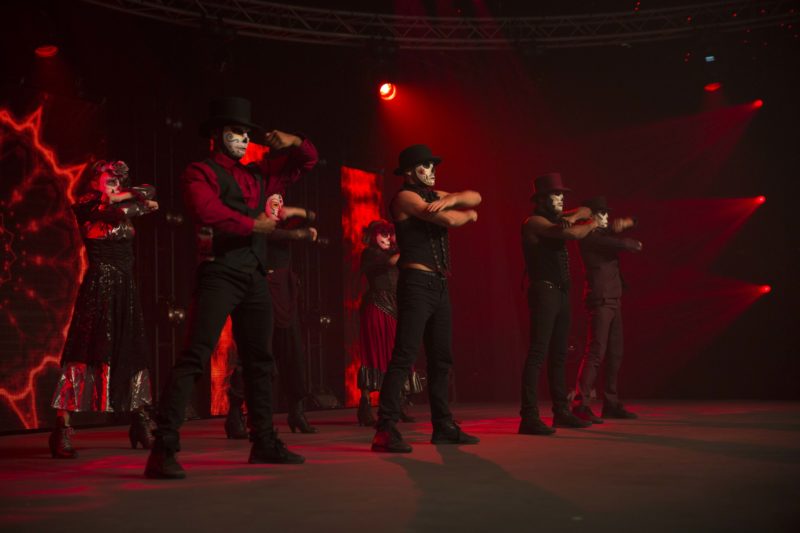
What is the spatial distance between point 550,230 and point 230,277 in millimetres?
2744

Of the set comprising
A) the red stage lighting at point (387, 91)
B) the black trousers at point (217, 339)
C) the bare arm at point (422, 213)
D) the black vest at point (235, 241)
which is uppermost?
the red stage lighting at point (387, 91)

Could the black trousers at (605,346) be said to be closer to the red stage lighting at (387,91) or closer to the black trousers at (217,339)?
the black trousers at (217,339)

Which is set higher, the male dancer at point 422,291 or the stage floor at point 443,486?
the male dancer at point 422,291

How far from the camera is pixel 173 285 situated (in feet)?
28.7

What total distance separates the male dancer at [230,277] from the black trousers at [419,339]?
83cm

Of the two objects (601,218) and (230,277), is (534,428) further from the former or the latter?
(230,277)

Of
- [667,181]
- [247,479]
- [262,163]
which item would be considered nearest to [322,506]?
[247,479]

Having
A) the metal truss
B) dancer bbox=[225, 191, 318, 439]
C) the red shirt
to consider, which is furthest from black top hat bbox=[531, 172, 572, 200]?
the metal truss

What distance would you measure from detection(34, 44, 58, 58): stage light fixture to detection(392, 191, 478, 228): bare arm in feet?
13.3

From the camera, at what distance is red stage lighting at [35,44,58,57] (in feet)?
25.6

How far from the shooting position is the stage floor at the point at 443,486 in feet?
9.55

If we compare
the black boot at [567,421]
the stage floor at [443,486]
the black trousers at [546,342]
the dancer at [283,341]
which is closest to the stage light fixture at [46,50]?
the dancer at [283,341]

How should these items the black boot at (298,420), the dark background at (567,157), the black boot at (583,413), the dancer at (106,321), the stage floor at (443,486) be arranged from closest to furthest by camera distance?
the stage floor at (443,486) < the dancer at (106,321) < the black boot at (298,420) < the black boot at (583,413) < the dark background at (567,157)

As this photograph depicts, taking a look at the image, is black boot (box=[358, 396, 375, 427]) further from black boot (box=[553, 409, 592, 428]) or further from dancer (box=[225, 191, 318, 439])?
black boot (box=[553, 409, 592, 428])
